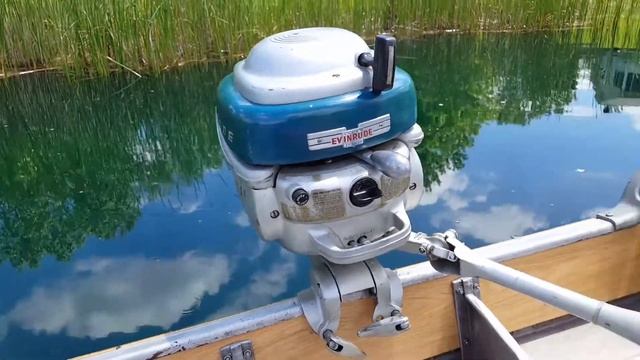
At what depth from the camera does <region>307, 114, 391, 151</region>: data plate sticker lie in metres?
0.95

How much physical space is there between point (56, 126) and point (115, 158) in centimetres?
60

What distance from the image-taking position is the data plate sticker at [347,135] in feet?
3.10

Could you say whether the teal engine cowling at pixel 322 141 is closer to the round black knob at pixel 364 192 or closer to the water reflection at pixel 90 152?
the round black knob at pixel 364 192

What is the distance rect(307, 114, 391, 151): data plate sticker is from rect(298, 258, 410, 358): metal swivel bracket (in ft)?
0.77

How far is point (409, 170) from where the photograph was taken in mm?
1005

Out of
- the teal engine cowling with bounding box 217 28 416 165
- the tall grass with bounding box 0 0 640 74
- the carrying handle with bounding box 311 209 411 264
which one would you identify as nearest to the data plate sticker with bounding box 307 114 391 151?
the teal engine cowling with bounding box 217 28 416 165

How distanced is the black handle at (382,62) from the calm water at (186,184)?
90 centimetres

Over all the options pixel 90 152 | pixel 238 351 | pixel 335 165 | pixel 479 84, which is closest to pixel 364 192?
pixel 335 165

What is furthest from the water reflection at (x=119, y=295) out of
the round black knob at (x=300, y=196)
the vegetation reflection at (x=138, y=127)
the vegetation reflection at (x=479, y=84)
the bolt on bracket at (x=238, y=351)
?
the vegetation reflection at (x=479, y=84)

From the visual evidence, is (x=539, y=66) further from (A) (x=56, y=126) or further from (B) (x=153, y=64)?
(A) (x=56, y=126)

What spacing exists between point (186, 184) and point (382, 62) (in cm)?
161

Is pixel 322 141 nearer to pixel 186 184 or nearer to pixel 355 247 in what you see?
pixel 355 247

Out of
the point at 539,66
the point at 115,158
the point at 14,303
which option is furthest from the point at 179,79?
the point at 539,66

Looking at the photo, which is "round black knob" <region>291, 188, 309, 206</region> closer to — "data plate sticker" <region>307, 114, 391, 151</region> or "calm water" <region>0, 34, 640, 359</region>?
"data plate sticker" <region>307, 114, 391, 151</region>
